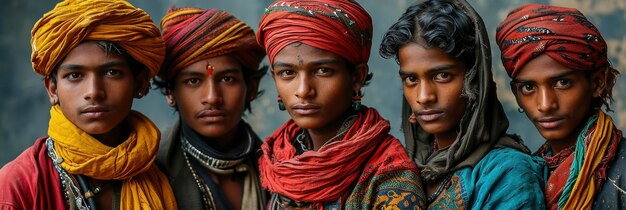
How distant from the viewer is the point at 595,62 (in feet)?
10.3

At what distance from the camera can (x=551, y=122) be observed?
3148mm

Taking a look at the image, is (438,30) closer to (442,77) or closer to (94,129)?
(442,77)

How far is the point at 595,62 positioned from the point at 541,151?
1.52ft

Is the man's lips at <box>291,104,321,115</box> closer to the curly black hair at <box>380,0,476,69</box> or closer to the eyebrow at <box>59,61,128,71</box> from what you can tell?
the curly black hair at <box>380,0,476,69</box>

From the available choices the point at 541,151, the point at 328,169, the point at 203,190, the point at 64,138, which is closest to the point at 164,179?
the point at 203,190

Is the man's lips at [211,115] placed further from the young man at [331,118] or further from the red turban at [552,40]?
the red turban at [552,40]

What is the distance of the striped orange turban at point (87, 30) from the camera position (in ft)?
10.9

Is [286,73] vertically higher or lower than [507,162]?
higher

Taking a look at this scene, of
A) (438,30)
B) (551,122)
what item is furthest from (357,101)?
(551,122)

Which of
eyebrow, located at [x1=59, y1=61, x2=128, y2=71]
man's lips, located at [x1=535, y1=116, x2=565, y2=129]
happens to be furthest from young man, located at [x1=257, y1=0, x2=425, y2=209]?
eyebrow, located at [x1=59, y1=61, x2=128, y2=71]

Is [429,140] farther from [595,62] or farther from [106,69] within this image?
[106,69]

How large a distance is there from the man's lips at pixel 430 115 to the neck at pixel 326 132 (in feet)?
1.11

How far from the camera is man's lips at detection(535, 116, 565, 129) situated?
10.3 feet

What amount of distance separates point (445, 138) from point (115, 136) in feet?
4.67
